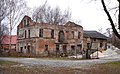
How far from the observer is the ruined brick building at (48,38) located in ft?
221

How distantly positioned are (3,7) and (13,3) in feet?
18.1

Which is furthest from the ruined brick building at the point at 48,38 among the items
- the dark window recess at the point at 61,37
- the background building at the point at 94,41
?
the background building at the point at 94,41

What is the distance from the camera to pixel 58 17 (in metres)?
96.4

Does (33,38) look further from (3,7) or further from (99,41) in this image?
(99,41)

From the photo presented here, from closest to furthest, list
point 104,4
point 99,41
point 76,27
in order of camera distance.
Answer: point 104,4
point 76,27
point 99,41

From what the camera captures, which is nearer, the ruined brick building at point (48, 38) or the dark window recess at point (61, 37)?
the ruined brick building at point (48, 38)

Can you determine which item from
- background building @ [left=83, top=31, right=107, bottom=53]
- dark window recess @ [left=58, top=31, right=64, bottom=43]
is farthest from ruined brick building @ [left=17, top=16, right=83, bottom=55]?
background building @ [left=83, top=31, right=107, bottom=53]

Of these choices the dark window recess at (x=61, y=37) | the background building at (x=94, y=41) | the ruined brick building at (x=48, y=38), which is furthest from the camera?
the background building at (x=94, y=41)

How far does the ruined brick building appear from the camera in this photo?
67375mm

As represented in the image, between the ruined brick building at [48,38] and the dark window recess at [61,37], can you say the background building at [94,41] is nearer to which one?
the ruined brick building at [48,38]

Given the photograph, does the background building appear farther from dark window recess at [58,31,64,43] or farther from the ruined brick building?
dark window recess at [58,31,64,43]

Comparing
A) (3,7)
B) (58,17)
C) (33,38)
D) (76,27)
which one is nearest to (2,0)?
(3,7)

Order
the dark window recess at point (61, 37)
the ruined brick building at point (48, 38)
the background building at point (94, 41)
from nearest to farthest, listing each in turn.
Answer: the ruined brick building at point (48, 38) < the dark window recess at point (61, 37) < the background building at point (94, 41)

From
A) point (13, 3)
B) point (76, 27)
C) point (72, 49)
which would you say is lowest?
point (72, 49)
